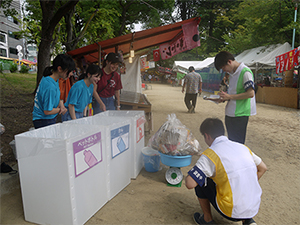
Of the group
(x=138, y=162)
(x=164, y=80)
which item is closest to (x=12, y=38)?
(x=164, y=80)

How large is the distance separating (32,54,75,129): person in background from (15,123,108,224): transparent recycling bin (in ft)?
1.27

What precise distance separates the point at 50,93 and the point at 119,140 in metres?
1.06

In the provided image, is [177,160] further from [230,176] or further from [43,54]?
[43,54]

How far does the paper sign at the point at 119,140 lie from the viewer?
2.79 meters

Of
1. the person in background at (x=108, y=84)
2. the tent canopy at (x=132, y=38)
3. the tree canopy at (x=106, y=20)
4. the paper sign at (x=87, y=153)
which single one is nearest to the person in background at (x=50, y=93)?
the paper sign at (x=87, y=153)

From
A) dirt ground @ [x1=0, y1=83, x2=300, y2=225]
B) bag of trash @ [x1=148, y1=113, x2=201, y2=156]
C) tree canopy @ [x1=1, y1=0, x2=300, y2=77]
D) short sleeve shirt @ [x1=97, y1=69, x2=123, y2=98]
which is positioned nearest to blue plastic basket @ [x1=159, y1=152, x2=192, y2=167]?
bag of trash @ [x1=148, y1=113, x2=201, y2=156]

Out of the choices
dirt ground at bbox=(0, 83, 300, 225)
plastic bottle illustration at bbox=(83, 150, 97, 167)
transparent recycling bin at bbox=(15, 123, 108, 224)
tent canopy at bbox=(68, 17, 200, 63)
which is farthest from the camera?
tent canopy at bbox=(68, 17, 200, 63)

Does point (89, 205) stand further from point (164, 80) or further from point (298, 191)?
point (164, 80)

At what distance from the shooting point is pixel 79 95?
11.3 ft

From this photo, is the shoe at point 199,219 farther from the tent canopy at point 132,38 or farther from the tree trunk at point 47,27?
the tree trunk at point 47,27

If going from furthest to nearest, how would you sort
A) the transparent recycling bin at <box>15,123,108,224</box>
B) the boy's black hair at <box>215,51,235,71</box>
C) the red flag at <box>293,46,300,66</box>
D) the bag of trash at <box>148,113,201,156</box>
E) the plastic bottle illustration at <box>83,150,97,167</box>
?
the red flag at <box>293,46,300,66</box>, the bag of trash at <box>148,113,201,156</box>, the boy's black hair at <box>215,51,235,71</box>, the plastic bottle illustration at <box>83,150,97,167</box>, the transparent recycling bin at <box>15,123,108,224</box>

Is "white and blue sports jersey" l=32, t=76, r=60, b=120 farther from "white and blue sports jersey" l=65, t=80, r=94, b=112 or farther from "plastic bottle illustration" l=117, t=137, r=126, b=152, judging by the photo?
"plastic bottle illustration" l=117, t=137, r=126, b=152

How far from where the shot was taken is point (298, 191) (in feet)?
10.7

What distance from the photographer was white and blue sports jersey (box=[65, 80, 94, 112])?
11.1ft
